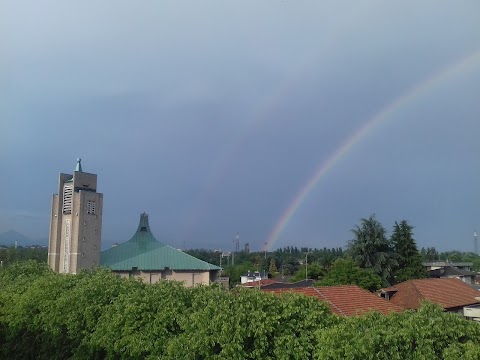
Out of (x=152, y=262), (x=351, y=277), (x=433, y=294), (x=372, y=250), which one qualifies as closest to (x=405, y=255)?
(x=372, y=250)

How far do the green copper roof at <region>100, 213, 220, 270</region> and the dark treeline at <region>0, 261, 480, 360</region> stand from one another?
29833 millimetres

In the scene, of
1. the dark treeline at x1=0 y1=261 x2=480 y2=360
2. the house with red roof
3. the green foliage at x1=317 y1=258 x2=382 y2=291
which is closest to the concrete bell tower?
the green foliage at x1=317 y1=258 x2=382 y2=291

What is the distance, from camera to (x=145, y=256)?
5144 cm

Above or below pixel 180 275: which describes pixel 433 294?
below

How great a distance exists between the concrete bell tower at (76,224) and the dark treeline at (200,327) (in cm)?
2722

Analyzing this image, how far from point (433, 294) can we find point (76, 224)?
1352 inches

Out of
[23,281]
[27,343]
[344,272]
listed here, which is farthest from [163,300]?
[344,272]

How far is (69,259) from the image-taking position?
47.3m

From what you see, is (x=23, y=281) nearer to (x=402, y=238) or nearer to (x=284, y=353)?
(x=284, y=353)

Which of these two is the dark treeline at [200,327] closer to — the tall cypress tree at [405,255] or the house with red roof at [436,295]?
the house with red roof at [436,295]

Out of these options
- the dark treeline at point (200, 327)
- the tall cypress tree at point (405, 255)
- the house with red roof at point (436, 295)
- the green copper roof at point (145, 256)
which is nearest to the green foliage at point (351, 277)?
the house with red roof at point (436, 295)

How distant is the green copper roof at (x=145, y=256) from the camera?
50.0m

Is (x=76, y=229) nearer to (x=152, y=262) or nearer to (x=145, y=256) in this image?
(x=145, y=256)

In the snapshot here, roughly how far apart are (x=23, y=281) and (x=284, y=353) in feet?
55.6
